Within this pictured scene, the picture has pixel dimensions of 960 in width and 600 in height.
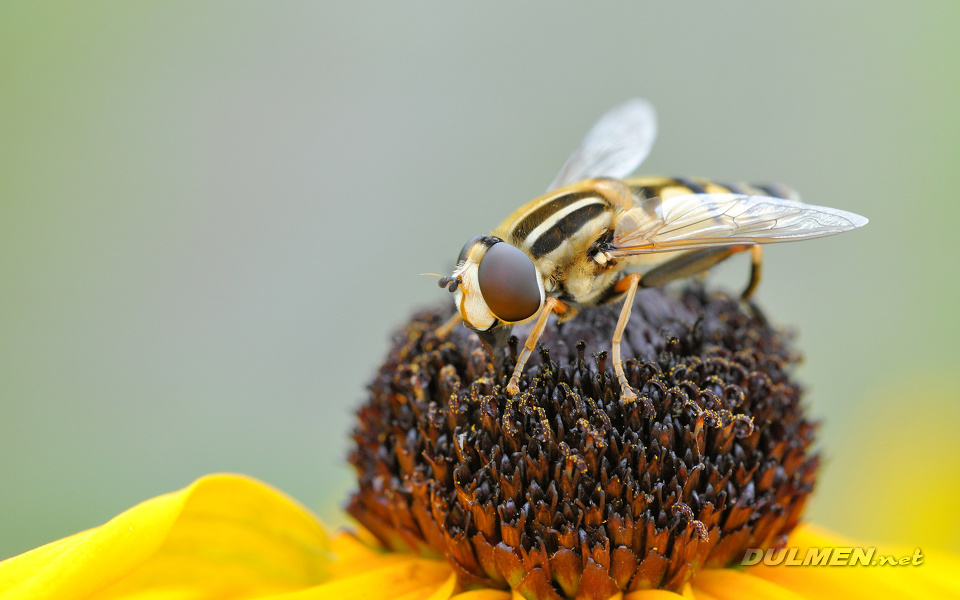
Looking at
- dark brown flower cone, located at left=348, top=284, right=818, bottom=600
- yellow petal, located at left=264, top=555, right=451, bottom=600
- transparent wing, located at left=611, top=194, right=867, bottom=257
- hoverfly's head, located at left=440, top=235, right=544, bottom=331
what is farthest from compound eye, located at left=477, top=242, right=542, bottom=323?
yellow petal, located at left=264, top=555, right=451, bottom=600

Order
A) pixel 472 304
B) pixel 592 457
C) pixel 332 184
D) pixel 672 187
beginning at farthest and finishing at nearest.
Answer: pixel 332 184 → pixel 672 187 → pixel 472 304 → pixel 592 457

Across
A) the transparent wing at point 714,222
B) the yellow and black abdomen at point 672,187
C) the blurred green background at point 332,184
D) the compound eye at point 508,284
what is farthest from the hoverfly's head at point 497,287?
the blurred green background at point 332,184

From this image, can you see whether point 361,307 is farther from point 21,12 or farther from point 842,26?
point 842,26

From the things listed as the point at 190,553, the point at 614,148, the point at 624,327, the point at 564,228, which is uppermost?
the point at 614,148

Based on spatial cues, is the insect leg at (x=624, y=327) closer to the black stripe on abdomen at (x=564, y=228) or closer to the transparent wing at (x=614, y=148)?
the black stripe on abdomen at (x=564, y=228)

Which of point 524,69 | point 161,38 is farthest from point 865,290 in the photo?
point 161,38

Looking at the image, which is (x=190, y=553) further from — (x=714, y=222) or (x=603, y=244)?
(x=714, y=222)

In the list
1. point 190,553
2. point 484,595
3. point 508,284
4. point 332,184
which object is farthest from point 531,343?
point 332,184
